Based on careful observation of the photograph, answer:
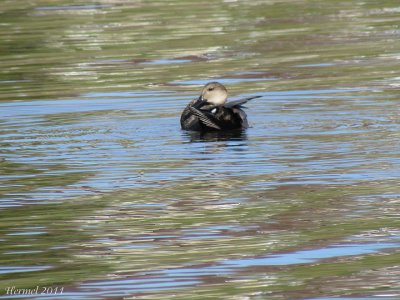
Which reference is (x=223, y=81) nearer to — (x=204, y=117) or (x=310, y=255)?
(x=204, y=117)

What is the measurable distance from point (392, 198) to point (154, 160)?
2.97m

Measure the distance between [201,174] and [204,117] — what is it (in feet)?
8.05

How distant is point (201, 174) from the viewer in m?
11.3

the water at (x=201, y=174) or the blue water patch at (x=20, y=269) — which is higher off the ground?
the blue water patch at (x=20, y=269)

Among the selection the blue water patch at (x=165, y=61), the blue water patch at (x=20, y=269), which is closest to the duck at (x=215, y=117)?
the blue water patch at (x=20, y=269)

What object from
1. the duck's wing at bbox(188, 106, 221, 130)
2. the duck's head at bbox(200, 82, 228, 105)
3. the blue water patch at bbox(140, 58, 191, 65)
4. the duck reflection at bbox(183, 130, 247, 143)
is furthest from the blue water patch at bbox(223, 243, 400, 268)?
the blue water patch at bbox(140, 58, 191, 65)

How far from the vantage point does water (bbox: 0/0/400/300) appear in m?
7.93

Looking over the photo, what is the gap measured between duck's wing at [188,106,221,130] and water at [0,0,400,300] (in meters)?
0.18

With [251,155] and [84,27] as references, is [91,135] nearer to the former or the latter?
[251,155]

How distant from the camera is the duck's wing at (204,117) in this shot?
13.7m

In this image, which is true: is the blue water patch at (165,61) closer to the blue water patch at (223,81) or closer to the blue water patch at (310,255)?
the blue water patch at (223,81)

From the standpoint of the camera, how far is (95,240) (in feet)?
29.2

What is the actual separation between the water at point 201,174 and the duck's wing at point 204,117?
18 cm

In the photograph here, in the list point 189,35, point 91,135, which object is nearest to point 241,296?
point 91,135
